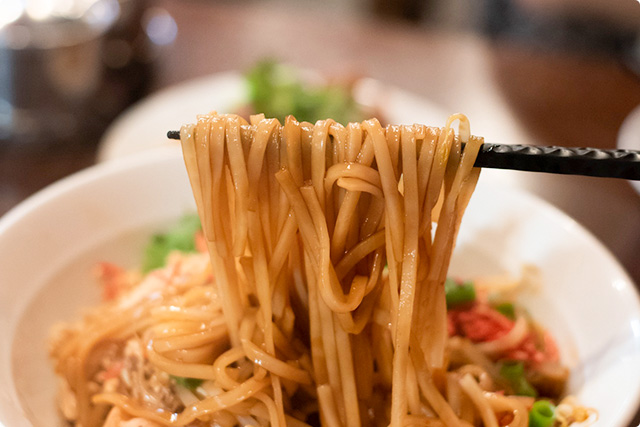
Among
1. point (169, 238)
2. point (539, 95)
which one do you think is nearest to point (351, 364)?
point (169, 238)

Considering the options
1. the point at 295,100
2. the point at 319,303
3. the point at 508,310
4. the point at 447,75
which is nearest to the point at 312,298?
the point at 319,303

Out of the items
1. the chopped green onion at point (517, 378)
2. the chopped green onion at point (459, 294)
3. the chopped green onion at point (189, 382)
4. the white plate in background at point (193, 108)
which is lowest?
the chopped green onion at point (517, 378)

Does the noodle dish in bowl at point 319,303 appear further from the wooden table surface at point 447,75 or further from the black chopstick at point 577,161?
the wooden table surface at point 447,75

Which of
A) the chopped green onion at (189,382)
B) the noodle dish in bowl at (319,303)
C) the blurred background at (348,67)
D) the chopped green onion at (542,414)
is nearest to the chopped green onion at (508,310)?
the noodle dish in bowl at (319,303)

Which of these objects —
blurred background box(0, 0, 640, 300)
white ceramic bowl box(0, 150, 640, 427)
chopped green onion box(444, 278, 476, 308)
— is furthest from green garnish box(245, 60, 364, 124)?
chopped green onion box(444, 278, 476, 308)

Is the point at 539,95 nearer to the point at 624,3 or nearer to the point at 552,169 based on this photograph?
the point at 624,3

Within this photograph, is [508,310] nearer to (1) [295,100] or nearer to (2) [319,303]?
(2) [319,303]

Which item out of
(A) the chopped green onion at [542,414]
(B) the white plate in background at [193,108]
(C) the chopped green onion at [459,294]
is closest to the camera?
(A) the chopped green onion at [542,414]
